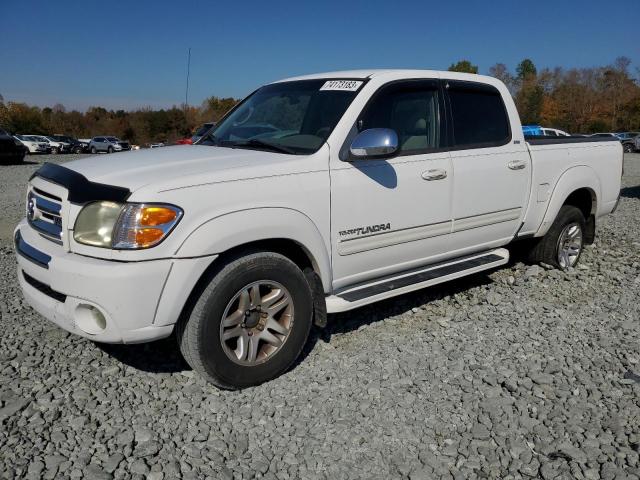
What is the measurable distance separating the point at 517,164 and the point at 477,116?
56cm

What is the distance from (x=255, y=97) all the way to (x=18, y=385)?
2.80 metres

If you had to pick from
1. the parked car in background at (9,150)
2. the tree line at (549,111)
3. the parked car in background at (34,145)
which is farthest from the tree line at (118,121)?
the parked car in background at (9,150)

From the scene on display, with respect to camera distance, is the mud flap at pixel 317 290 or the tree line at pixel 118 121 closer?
the mud flap at pixel 317 290

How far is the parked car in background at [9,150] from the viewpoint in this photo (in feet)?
71.7

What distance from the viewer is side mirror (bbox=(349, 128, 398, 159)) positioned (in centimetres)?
353

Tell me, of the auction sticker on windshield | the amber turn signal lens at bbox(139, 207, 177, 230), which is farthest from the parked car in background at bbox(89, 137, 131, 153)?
the amber turn signal lens at bbox(139, 207, 177, 230)

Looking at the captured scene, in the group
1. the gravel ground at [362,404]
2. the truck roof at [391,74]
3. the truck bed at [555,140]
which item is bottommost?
the gravel ground at [362,404]

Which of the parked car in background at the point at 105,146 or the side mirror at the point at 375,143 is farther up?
the side mirror at the point at 375,143

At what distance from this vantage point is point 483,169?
452 cm

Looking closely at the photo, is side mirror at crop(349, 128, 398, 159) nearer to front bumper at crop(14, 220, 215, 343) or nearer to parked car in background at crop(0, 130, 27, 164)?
front bumper at crop(14, 220, 215, 343)

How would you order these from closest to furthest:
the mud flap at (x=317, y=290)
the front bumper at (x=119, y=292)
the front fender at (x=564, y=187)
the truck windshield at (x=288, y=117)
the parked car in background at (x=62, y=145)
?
the front bumper at (x=119, y=292), the mud flap at (x=317, y=290), the truck windshield at (x=288, y=117), the front fender at (x=564, y=187), the parked car in background at (x=62, y=145)

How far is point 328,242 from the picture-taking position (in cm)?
360

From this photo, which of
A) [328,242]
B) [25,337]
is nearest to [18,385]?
[25,337]

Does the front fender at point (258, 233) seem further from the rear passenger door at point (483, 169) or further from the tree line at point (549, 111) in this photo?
the tree line at point (549, 111)
